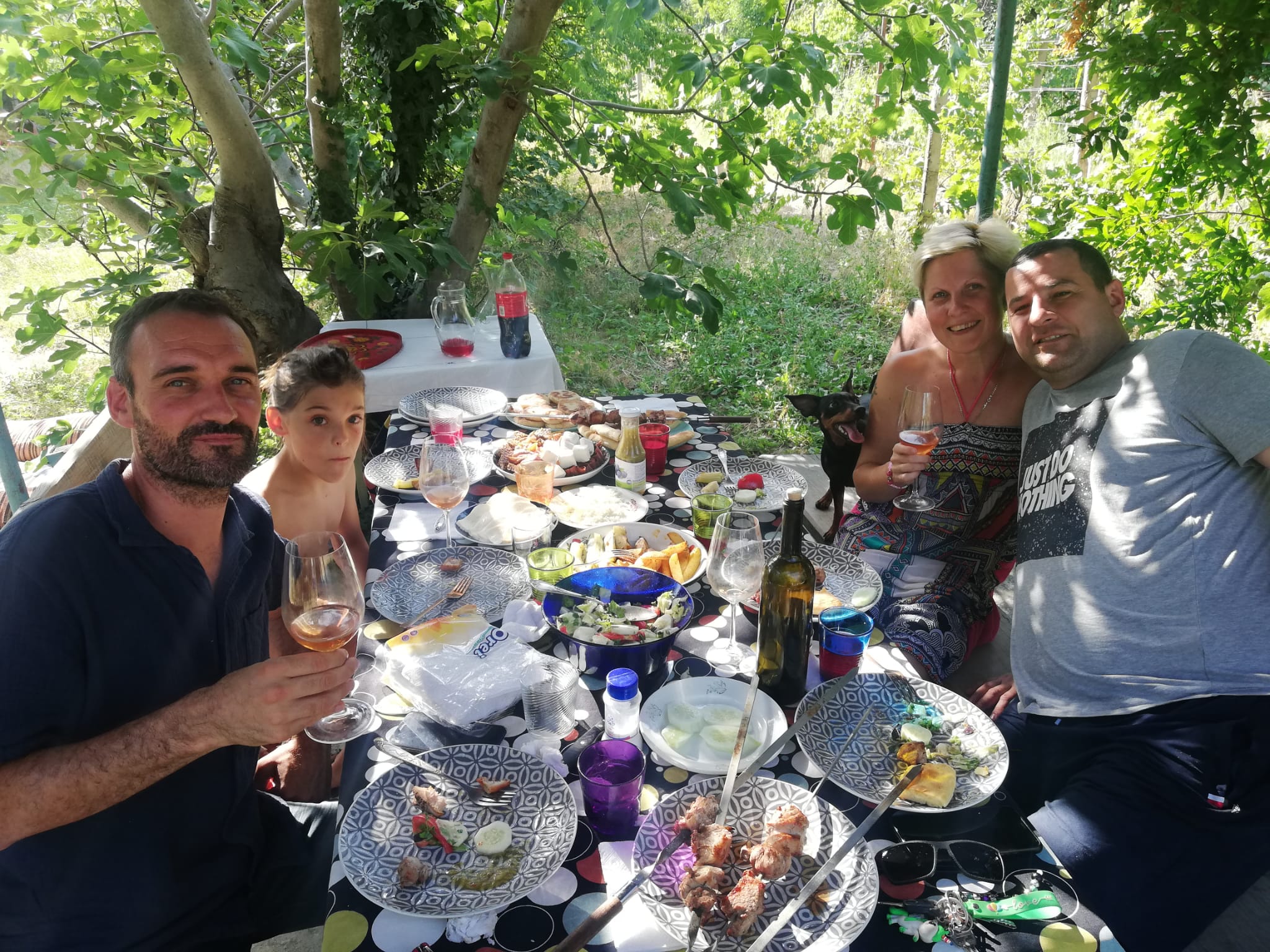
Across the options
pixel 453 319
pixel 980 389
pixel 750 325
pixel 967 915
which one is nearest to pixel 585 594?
pixel 967 915

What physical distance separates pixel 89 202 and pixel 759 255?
22.2 ft

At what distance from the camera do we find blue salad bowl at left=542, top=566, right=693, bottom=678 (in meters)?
1.58

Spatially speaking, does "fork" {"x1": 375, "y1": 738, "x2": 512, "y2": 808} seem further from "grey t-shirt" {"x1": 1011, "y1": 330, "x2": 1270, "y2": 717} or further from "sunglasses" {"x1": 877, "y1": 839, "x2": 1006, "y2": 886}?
"grey t-shirt" {"x1": 1011, "y1": 330, "x2": 1270, "y2": 717}

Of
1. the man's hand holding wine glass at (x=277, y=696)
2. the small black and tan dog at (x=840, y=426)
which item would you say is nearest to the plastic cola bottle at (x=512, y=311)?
the small black and tan dog at (x=840, y=426)

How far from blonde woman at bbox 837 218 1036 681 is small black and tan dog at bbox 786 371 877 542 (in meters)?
0.27

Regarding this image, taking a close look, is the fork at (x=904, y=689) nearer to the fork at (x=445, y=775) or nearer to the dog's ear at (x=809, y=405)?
the fork at (x=445, y=775)

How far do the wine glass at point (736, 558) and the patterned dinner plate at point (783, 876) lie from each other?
0.42 meters

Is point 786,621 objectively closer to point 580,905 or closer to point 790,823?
point 790,823

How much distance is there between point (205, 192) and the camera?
5309 millimetres

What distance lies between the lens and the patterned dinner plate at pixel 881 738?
1305 mm

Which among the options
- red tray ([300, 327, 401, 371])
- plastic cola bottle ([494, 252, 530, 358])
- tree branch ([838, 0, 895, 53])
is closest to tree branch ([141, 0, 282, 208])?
red tray ([300, 327, 401, 371])

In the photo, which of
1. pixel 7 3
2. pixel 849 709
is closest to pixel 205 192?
pixel 7 3

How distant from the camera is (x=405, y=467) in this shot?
263 centimetres

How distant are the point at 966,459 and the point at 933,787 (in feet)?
5.14
